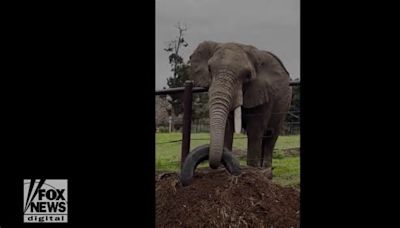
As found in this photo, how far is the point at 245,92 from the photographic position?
4.08m

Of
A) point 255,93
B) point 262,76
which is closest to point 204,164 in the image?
point 255,93

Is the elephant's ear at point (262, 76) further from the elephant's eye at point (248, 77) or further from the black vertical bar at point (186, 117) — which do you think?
the black vertical bar at point (186, 117)

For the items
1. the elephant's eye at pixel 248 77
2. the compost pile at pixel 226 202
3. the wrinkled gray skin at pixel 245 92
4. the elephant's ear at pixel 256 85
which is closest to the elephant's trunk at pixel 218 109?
the wrinkled gray skin at pixel 245 92

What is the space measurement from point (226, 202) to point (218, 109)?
2.06ft

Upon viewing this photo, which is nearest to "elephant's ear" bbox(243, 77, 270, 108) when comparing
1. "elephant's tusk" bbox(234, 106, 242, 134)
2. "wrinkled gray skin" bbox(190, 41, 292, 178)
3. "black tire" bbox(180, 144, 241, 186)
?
"wrinkled gray skin" bbox(190, 41, 292, 178)

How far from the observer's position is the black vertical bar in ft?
12.7

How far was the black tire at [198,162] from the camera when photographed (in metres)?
3.35

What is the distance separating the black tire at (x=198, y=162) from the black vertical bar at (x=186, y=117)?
455 mm

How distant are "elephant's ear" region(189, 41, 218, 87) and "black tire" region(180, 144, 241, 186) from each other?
71cm
